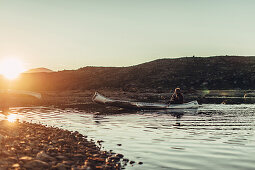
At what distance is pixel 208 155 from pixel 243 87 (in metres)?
76.3

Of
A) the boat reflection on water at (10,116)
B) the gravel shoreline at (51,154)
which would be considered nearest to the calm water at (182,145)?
the gravel shoreline at (51,154)

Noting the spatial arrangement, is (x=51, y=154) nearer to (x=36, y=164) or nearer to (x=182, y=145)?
(x=36, y=164)

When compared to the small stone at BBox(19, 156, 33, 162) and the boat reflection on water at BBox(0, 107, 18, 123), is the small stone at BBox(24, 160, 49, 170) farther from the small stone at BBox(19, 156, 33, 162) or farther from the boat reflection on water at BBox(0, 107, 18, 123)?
the boat reflection on water at BBox(0, 107, 18, 123)

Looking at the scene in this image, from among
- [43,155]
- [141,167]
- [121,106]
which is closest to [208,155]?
[141,167]

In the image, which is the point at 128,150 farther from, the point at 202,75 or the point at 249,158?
the point at 202,75

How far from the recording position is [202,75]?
317 ft

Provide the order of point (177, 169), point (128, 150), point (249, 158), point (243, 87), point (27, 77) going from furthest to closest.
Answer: point (27, 77) → point (243, 87) → point (128, 150) → point (249, 158) → point (177, 169)

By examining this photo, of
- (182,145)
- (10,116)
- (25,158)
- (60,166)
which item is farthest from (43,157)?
(10,116)

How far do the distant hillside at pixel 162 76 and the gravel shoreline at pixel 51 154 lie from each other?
71.0 metres

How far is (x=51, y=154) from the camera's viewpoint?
30.9ft

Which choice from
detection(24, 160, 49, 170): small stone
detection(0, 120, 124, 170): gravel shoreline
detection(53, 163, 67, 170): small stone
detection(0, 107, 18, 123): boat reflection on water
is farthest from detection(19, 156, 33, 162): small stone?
detection(0, 107, 18, 123): boat reflection on water

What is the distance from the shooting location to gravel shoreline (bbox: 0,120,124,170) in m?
8.00

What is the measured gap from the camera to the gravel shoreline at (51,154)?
26.2 ft

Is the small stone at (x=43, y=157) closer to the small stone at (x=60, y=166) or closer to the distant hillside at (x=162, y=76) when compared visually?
the small stone at (x=60, y=166)
